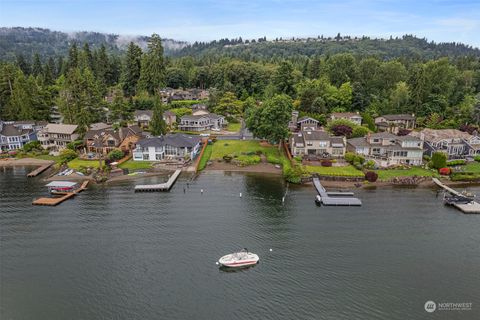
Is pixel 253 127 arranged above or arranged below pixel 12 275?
above

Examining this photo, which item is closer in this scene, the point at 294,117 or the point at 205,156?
the point at 205,156

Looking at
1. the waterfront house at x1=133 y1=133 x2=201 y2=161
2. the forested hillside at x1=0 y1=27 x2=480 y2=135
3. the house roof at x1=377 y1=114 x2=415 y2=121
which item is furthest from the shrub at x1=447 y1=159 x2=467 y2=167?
the waterfront house at x1=133 y1=133 x2=201 y2=161

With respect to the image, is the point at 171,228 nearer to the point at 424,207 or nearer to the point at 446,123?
the point at 424,207

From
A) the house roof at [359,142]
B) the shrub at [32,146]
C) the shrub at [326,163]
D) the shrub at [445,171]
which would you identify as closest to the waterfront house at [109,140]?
the shrub at [32,146]

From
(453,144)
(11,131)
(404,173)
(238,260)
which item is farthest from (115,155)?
(453,144)

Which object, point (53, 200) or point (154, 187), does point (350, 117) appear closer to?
point (154, 187)

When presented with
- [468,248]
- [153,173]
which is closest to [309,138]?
[153,173]

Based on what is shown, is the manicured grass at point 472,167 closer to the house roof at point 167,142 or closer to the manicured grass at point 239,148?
the manicured grass at point 239,148
